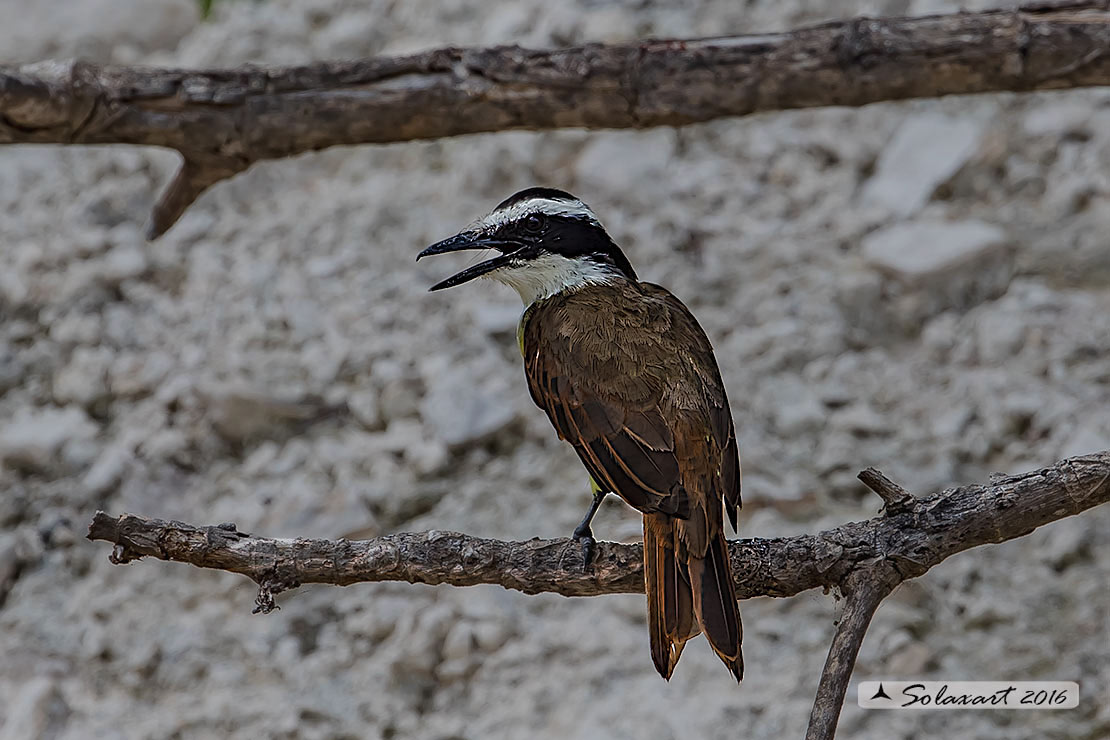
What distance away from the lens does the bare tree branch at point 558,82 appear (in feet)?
14.0

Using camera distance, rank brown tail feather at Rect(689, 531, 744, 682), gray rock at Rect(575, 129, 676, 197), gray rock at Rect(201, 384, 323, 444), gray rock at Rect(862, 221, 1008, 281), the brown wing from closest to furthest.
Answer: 1. brown tail feather at Rect(689, 531, 744, 682)
2. the brown wing
3. gray rock at Rect(201, 384, 323, 444)
4. gray rock at Rect(862, 221, 1008, 281)
5. gray rock at Rect(575, 129, 676, 197)

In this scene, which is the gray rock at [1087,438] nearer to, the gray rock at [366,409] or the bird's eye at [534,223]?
the bird's eye at [534,223]

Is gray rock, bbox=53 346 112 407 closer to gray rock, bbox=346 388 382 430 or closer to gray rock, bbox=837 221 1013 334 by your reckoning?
gray rock, bbox=346 388 382 430

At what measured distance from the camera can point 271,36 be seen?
679 centimetres

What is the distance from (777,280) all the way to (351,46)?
2675 millimetres

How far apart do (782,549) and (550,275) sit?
109 centimetres

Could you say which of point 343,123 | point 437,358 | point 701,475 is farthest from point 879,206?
point 701,475

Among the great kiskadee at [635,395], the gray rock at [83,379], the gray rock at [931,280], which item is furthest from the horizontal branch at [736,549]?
the gray rock at [83,379]

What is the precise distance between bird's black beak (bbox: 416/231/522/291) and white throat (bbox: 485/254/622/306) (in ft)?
0.13

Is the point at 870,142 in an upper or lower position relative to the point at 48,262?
upper

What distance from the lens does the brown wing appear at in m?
3.04

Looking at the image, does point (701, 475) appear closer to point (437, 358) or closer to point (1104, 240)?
point (437, 358)

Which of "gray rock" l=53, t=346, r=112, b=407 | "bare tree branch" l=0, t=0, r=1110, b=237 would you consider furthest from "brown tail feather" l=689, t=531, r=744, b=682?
"gray rock" l=53, t=346, r=112, b=407

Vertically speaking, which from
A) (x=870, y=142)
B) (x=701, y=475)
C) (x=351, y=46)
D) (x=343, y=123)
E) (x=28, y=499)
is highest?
(x=351, y=46)
